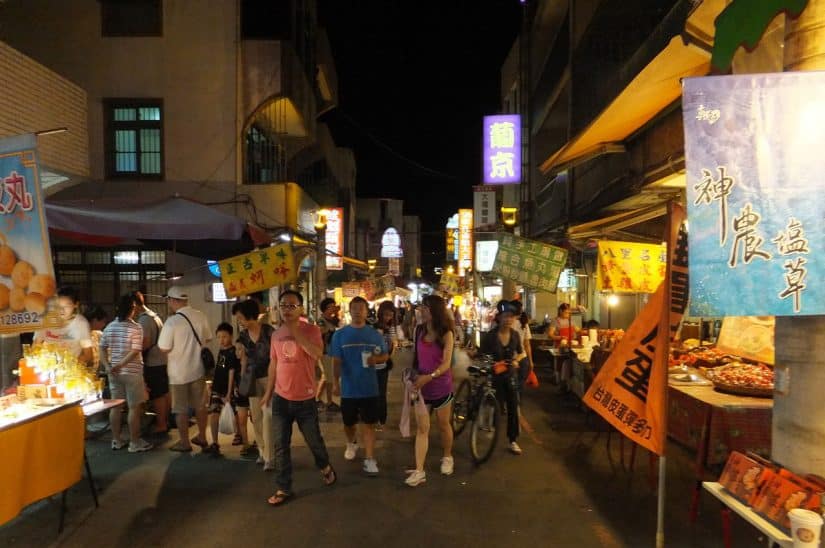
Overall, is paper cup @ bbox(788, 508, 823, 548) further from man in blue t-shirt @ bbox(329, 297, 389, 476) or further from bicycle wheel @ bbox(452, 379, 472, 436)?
bicycle wheel @ bbox(452, 379, 472, 436)

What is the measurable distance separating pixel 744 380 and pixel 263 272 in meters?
6.78

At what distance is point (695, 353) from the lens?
29.9 feet

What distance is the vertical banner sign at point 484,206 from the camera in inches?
1072

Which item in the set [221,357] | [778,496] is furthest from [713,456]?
[221,357]

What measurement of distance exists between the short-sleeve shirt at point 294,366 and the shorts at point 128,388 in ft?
8.81

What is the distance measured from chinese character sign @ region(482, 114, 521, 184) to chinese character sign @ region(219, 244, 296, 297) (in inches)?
538

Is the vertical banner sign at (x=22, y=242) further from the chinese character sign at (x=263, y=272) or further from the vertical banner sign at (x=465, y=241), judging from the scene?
the vertical banner sign at (x=465, y=241)

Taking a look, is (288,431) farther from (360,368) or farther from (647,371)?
(647,371)

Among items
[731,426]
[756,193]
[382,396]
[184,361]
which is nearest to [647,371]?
[756,193]

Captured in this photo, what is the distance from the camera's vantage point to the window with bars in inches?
578

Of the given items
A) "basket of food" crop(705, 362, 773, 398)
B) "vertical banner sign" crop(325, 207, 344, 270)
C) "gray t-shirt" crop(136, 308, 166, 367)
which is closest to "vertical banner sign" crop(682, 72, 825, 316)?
"basket of food" crop(705, 362, 773, 398)

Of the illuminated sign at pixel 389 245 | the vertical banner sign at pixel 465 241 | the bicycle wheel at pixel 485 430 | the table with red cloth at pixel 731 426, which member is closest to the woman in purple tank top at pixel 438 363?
the bicycle wheel at pixel 485 430

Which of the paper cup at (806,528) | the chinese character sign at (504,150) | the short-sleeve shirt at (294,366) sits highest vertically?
the chinese character sign at (504,150)

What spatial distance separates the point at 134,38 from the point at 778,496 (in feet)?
52.8
